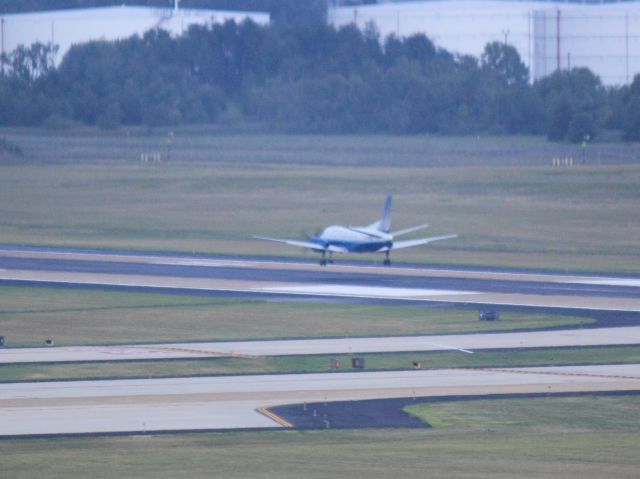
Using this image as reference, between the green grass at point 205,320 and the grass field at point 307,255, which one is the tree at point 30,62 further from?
the green grass at point 205,320

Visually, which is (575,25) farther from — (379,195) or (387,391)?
(387,391)

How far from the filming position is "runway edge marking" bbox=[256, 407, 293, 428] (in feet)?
118

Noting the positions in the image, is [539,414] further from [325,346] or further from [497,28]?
[497,28]

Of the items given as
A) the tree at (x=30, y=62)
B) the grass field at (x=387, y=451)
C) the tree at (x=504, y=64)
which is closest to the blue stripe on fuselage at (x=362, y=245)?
the grass field at (x=387, y=451)

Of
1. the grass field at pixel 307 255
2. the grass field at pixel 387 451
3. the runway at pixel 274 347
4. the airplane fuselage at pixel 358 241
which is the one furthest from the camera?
Result: the airplane fuselage at pixel 358 241

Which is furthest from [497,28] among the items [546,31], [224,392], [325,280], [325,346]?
[224,392]

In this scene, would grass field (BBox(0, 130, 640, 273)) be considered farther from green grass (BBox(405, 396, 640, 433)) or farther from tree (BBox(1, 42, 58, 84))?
green grass (BBox(405, 396, 640, 433))

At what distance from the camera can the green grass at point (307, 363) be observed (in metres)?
Answer: 43.8

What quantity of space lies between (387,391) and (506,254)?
46013mm

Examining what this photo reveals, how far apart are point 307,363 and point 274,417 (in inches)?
359

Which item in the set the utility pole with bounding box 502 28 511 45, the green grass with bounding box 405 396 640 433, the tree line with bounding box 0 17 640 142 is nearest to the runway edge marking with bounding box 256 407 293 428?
the green grass with bounding box 405 396 640 433

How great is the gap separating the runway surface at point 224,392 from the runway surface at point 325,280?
1711 centimetres

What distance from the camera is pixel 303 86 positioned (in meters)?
186

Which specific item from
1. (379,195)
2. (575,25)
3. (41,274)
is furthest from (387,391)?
(575,25)
